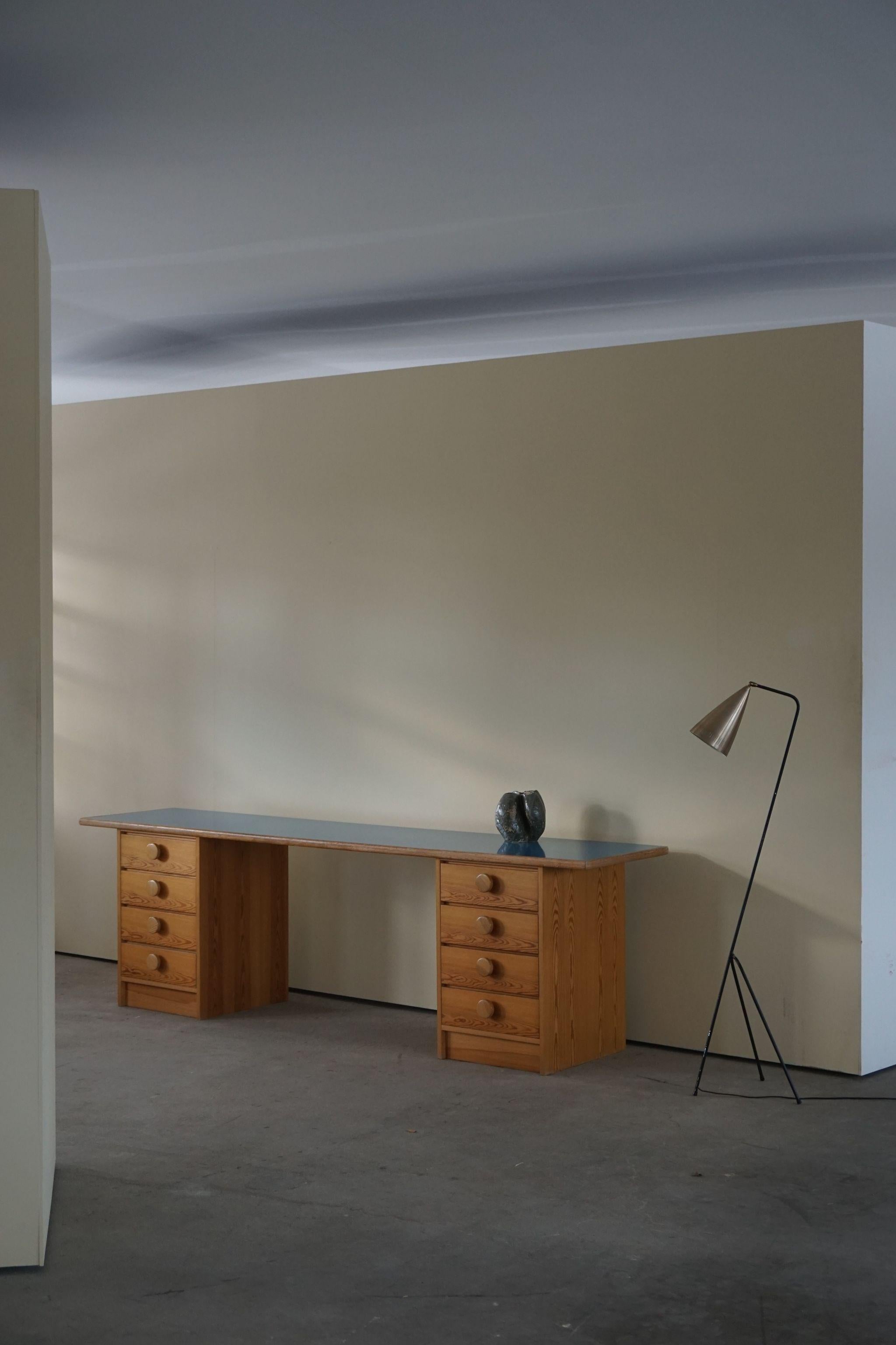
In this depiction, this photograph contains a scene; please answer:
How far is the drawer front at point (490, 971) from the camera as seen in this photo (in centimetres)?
494

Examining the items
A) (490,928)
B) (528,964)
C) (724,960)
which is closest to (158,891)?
(490,928)

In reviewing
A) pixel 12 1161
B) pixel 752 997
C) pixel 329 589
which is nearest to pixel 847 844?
pixel 752 997

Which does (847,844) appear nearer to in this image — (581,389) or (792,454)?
(792,454)

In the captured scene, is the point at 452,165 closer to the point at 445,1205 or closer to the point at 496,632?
the point at 496,632

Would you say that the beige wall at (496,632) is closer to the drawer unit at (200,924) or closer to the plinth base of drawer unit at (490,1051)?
the drawer unit at (200,924)

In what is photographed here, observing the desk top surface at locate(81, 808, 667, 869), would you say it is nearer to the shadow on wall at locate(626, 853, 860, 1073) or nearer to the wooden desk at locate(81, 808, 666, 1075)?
the wooden desk at locate(81, 808, 666, 1075)

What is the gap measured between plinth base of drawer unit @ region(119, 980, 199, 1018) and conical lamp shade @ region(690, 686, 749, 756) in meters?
2.50

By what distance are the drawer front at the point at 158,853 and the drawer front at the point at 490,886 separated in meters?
1.19

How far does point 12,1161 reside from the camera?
10.8 ft

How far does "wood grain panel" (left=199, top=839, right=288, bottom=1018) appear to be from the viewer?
5766 millimetres

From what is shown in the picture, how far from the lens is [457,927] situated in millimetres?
→ 5086

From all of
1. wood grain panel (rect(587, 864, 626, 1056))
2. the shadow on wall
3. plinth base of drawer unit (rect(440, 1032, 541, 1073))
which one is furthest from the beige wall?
plinth base of drawer unit (rect(440, 1032, 541, 1073))

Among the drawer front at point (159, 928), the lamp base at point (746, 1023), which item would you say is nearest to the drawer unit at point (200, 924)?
the drawer front at point (159, 928)

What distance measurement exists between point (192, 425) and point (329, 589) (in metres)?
1.13
